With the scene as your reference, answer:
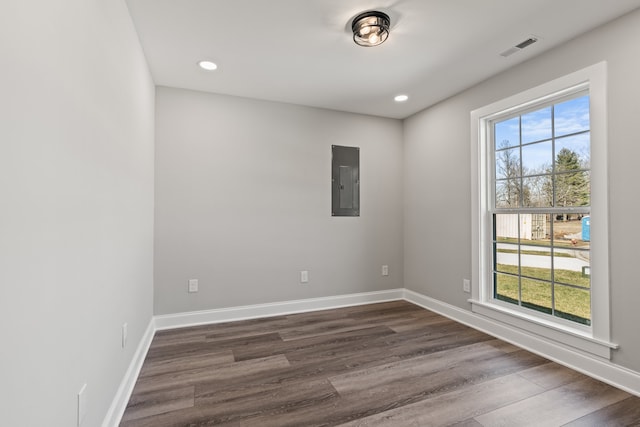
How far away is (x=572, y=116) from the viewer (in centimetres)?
240

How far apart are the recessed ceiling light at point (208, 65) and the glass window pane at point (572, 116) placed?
116 inches

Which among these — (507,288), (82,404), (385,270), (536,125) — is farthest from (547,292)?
(82,404)

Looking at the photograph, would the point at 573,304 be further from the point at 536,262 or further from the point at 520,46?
the point at 520,46

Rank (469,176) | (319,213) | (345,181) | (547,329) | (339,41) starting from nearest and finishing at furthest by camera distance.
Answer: (339,41) → (547,329) → (469,176) → (319,213) → (345,181)

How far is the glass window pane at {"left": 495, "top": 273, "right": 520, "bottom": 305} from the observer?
284cm

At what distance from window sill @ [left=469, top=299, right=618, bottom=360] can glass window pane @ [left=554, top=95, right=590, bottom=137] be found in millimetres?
1557

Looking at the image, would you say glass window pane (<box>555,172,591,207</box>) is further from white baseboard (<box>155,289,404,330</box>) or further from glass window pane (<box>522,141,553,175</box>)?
white baseboard (<box>155,289,404,330</box>)

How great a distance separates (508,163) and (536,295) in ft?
4.08

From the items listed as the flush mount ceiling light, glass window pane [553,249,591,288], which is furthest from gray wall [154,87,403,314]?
glass window pane [553,249,591,288]

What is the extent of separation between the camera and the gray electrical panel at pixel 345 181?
379 centimetres

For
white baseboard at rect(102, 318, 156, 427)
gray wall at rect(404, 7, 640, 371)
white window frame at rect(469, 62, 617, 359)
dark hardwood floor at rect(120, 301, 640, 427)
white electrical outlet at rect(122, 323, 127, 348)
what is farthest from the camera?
white window frame at rect(469, 62, 617, 359)

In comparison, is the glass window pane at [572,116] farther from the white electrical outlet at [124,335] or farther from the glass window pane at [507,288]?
the white electrical outlet at [124,335]

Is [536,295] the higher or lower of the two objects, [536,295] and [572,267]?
the lower

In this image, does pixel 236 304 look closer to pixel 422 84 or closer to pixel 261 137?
pixel 261 137
